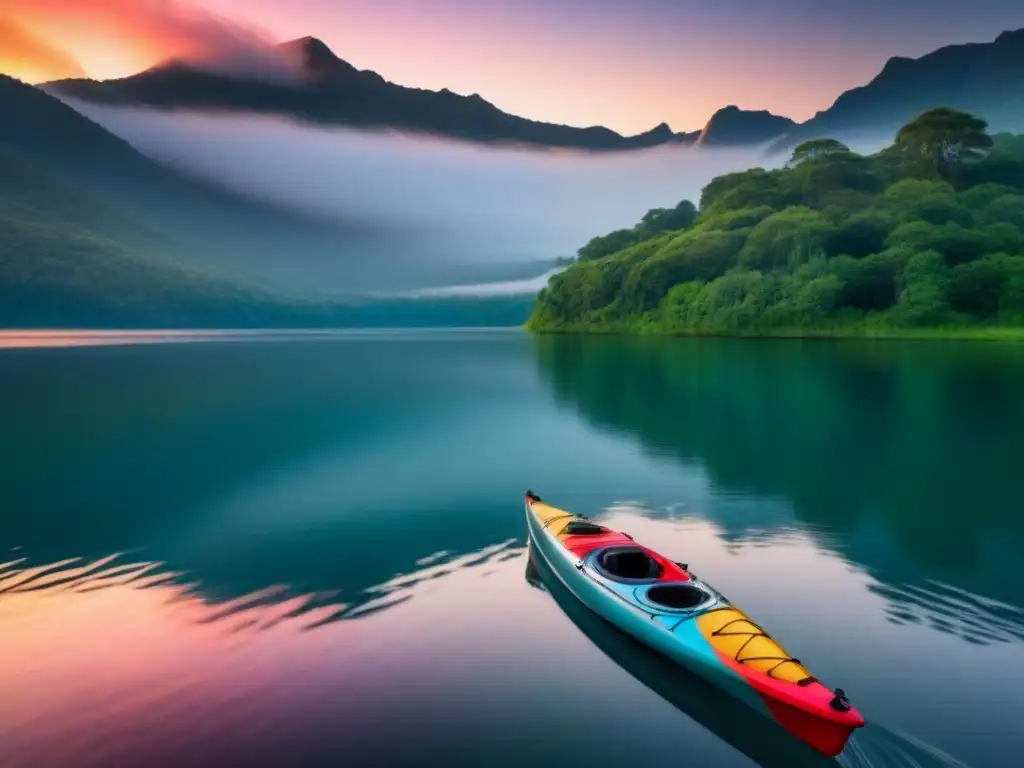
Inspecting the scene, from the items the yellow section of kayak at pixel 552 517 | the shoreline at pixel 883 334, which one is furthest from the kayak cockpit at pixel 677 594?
the shoreline at pixel 883 334

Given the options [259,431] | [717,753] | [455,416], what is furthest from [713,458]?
[259,431]

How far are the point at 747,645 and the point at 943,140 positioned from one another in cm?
16931

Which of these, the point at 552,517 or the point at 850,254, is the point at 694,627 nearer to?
the point at 552,517

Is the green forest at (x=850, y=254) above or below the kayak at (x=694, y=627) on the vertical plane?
above

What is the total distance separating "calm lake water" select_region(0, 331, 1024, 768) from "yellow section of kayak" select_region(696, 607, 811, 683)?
1036 mm

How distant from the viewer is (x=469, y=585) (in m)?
15.9

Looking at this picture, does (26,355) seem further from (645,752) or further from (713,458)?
(645,752)

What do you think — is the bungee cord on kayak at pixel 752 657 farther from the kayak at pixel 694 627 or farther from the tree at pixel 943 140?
the tree at pixel 943 140

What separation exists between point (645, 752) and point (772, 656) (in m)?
2.27

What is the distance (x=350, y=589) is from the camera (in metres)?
15.6

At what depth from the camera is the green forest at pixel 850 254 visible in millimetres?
106062

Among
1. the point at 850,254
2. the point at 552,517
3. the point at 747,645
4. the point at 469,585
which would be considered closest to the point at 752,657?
the point at 747,645

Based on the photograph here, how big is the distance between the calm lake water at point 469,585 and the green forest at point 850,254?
76.0 metres

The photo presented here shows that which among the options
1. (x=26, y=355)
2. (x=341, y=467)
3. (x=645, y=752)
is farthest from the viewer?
(x=26, y=355)
